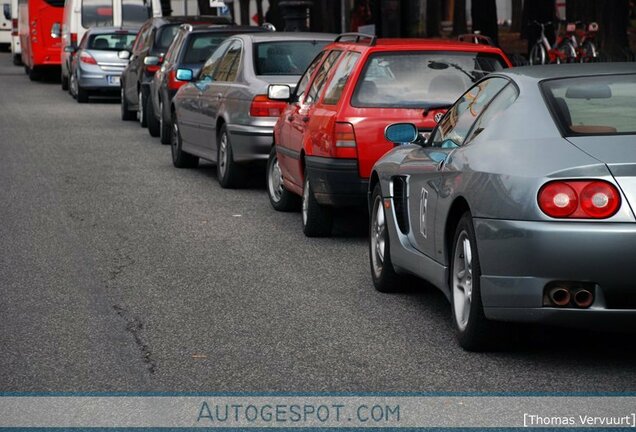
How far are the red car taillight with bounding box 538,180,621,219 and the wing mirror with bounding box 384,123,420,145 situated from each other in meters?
2.12

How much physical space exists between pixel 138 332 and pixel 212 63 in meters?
8.63

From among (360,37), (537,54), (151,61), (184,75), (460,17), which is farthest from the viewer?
(460,17)

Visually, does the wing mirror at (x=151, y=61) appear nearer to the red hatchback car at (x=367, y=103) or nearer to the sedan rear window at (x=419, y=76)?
the red hatchback car at (x=367, y=103)

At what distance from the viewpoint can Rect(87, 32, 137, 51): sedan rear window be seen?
3148 centimetres

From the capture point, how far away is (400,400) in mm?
6344

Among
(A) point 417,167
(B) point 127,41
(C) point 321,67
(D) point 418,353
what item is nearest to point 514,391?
(D) point 418,353

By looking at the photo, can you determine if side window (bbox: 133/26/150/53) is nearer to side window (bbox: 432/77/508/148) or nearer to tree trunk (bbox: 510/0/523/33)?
side window (bbox: 432/77/508/148)

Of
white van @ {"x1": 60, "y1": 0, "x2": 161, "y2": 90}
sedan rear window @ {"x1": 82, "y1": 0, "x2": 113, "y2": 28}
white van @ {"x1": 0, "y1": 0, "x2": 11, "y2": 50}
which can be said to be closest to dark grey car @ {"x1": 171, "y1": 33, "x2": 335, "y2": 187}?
white van @ {"x1": 60, "y1": 0, "x2": 161, "y2": 90}

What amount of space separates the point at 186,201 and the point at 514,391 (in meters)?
7.89

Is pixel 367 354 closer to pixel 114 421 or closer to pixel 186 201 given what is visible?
pixel 114 421

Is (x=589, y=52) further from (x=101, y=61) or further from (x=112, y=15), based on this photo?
(x=112, y=15)

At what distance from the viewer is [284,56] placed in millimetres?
15133

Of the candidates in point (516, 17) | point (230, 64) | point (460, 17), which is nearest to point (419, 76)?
point (230, 64)

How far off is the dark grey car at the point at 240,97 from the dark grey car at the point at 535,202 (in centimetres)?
602
